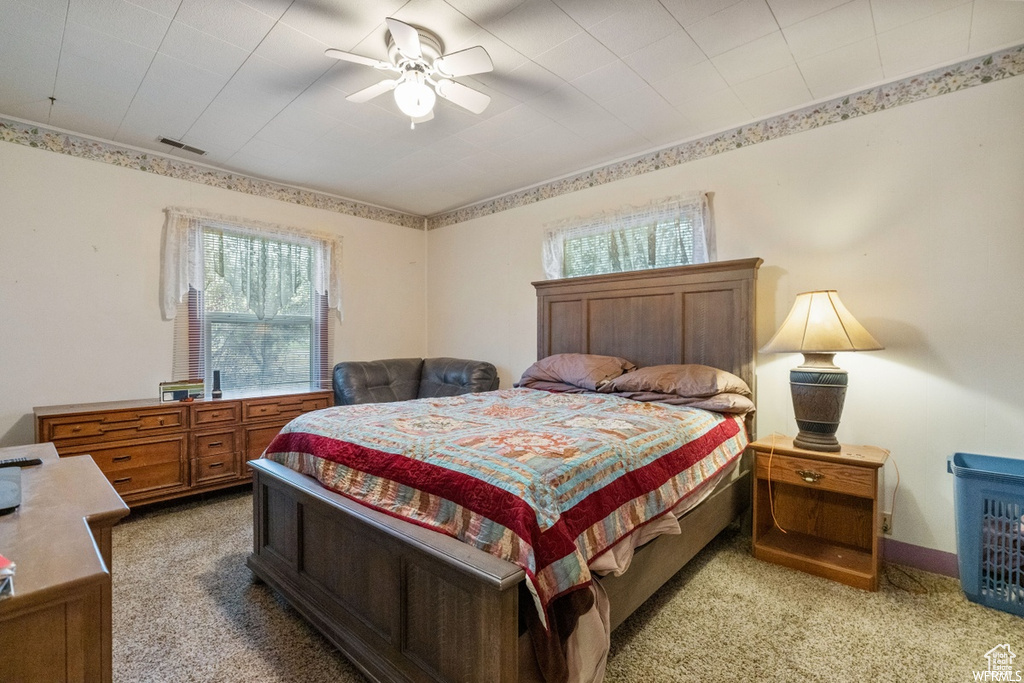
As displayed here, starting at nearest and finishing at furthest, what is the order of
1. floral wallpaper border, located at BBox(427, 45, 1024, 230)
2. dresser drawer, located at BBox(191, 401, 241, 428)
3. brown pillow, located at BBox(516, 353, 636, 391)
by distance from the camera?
floral wallpaper border, located at BBox(427, 45, 1024, 230), brown pillow, located at BBox(516, 353, 636, 391), dresser drawer, located at BBox(191, 401, 241, 428)

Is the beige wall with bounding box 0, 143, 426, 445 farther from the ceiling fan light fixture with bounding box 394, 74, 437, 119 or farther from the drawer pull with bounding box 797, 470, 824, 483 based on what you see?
the drawer pull with bounding box 797, 470, 824, 483

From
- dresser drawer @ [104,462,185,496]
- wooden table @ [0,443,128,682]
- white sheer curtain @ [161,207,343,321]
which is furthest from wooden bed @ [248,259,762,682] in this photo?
white sheer curtain @ [161,207,343,321]

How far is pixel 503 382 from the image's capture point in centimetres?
448

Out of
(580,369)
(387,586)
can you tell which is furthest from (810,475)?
(387,586)

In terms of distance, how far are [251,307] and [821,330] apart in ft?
13.3

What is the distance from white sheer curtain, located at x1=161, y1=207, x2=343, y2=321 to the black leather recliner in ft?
2.11

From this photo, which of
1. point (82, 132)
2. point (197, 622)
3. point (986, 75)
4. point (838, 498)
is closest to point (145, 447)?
point (197, 622)

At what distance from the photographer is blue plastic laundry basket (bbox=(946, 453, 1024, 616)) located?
195 centimetres

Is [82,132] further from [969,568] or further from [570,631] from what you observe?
[969,568]

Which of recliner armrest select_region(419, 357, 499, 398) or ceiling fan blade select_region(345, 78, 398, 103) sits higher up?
ceiling fan blade select_region(345, 78, 398, 103)

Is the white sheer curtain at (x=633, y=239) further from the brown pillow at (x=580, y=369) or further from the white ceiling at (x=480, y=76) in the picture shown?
the brown pillow at (x=580, y=369)

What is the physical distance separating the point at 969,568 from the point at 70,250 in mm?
5325

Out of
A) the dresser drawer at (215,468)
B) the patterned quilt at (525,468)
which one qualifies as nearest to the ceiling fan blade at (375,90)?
the patterned quilt at (525,468)

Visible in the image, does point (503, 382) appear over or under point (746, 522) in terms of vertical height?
over
